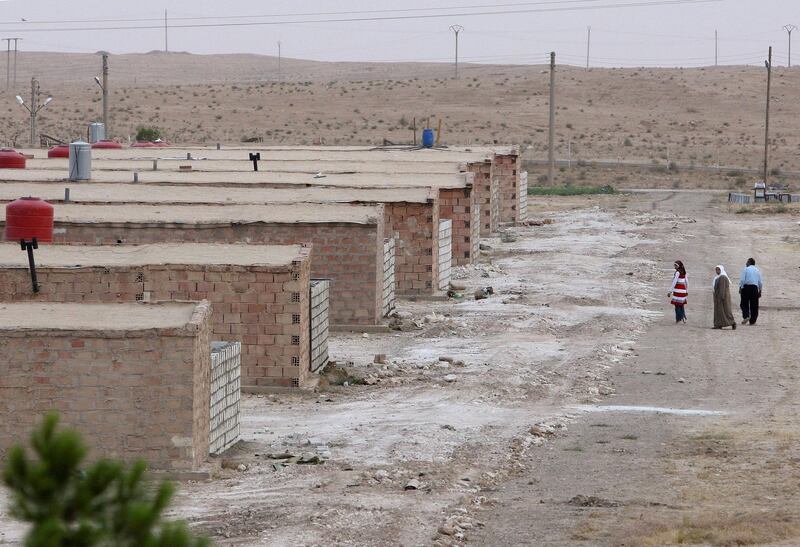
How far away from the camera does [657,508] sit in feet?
37.0

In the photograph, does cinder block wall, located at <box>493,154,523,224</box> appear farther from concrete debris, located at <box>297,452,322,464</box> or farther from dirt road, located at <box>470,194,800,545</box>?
concrete debris, located at <box>297,452,322,464</box>

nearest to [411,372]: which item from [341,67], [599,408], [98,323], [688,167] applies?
[599,408]

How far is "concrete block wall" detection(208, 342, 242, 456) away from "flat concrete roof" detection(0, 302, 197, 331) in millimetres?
597

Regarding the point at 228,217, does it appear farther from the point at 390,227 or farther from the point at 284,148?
the point at 284,148

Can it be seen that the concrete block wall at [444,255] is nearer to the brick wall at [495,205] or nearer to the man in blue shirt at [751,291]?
Answer: the man in blue shirt at [751,291]

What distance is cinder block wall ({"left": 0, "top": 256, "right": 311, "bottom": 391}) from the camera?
635 inches

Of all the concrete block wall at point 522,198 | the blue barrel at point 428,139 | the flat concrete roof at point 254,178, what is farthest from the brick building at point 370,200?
the blue barrel at point 428,139

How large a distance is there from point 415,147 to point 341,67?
148954 mm

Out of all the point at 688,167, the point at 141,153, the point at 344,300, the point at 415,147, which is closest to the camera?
the point at 344,300

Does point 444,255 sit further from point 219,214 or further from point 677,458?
point 677,458

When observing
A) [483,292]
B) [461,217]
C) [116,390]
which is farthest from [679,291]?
[116,390]

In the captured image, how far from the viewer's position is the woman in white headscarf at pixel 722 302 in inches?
857

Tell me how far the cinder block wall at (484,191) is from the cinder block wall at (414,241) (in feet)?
33.5

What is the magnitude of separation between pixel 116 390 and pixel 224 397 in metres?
1.39
